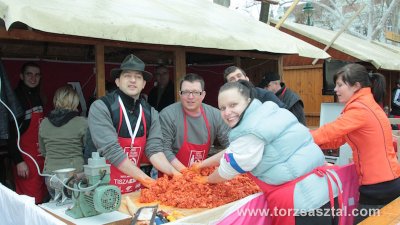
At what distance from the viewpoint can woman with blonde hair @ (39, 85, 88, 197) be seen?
364 centimetres

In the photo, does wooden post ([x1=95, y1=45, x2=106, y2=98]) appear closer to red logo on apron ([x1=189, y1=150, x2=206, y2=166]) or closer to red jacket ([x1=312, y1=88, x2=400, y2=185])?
red logo on apron ([x1=189, y1=150, x2=206, y2=166])

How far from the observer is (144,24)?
354cm

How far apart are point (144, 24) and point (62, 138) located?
1.39m

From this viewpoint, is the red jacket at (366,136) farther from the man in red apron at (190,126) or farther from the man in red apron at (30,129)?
the man in red apron at (30,129)

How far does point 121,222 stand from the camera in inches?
84.5

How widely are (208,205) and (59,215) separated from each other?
37.2 inches

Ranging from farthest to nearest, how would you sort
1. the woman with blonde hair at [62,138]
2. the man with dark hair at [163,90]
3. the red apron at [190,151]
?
the man with dark hair at [163,90] → the woman with blonde hair at [62,138] → the red apron at [190,151]

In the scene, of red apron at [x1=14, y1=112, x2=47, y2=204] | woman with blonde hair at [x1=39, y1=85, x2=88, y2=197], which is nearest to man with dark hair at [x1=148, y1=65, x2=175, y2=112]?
red apron at [x1=14, y1=112, x2=47, y2=204]

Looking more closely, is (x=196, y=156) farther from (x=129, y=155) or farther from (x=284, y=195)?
(x=284, y=195)

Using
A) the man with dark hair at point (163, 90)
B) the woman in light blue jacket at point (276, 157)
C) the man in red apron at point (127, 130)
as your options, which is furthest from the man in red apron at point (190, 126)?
the man with dark hair at point (163, 90)

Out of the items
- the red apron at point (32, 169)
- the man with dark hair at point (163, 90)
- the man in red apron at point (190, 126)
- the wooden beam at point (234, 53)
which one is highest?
the wooden beam at point (234, 53)

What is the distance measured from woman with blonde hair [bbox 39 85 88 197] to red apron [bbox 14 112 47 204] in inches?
28.4

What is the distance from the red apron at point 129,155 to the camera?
294 cm

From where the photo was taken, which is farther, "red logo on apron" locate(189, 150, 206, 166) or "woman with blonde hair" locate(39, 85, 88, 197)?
"woman with blonde hair" locate(39, 85, 88, 197)
